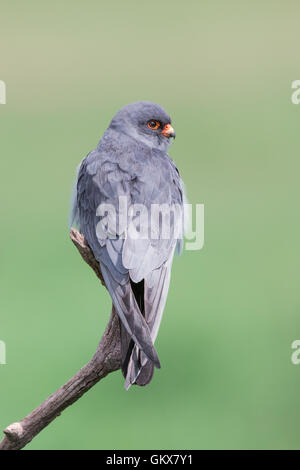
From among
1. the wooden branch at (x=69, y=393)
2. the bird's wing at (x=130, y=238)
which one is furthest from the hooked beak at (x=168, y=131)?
the wooden branch at (x=69, y=393)

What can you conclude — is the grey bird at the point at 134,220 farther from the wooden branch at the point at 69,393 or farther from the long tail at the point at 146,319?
the wooden branch at the point at 69,393

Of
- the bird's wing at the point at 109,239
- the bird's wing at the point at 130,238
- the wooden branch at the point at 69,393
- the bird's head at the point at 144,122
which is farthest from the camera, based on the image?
the bird's head at the point at 144,122

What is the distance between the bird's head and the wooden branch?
4.29 ft

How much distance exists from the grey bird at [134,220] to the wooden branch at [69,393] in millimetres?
100

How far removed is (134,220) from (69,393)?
99cm

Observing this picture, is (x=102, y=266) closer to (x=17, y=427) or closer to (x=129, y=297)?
(x=129, y=297)

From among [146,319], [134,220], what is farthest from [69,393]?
[134,220]

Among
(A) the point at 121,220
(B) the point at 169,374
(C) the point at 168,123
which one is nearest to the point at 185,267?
(B) the point at 169,374

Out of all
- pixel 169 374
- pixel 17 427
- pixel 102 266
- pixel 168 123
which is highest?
pixel 168 123

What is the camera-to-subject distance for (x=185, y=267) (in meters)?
10.3

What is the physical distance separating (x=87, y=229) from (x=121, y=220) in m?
0.36

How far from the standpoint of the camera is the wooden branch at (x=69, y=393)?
3.77 m

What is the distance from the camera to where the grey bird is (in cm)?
394

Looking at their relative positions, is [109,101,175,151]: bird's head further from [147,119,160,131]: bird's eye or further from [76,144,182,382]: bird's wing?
[76,144,182,382]: bird's wing
